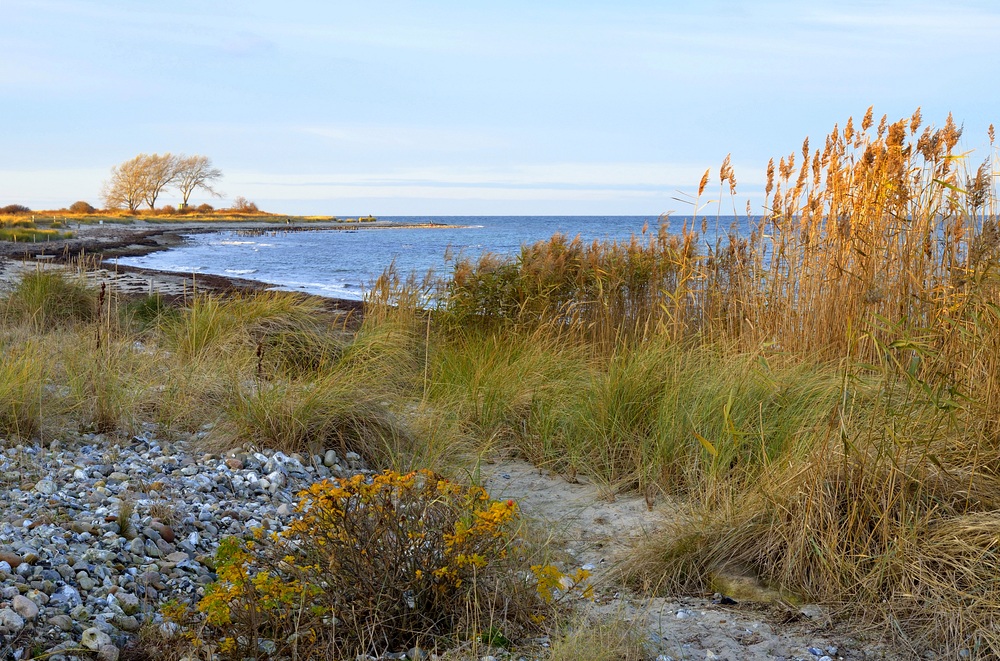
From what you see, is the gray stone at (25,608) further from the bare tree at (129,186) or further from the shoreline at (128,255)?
the bare tree at (129,186)

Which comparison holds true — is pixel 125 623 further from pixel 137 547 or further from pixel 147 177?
pixel 147 177

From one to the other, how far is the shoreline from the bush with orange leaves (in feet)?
14.0

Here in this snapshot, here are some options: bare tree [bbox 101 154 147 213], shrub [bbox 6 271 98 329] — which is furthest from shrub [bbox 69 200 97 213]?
shrub [bbox 6 271 98 329]

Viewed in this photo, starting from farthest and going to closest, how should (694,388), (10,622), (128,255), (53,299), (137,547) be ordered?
(128,255)
(53,299)
(694,388)
(137,547)
(10,622)

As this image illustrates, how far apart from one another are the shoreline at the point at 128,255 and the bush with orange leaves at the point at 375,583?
425cm

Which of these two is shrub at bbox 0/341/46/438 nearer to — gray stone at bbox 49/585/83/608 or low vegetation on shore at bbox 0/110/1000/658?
low vegetation on shore at bbox 0/110/1000/658

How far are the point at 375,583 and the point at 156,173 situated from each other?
69419mm

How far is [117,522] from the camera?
3090mm

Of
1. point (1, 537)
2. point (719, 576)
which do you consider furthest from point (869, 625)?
point (1, 537)

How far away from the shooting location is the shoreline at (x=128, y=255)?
11889 mm

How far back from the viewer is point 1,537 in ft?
9.36

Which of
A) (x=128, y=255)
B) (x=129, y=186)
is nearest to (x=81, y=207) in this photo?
(x=129, y=186)

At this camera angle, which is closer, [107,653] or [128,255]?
[107,653]

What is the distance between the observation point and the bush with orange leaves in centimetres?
250
